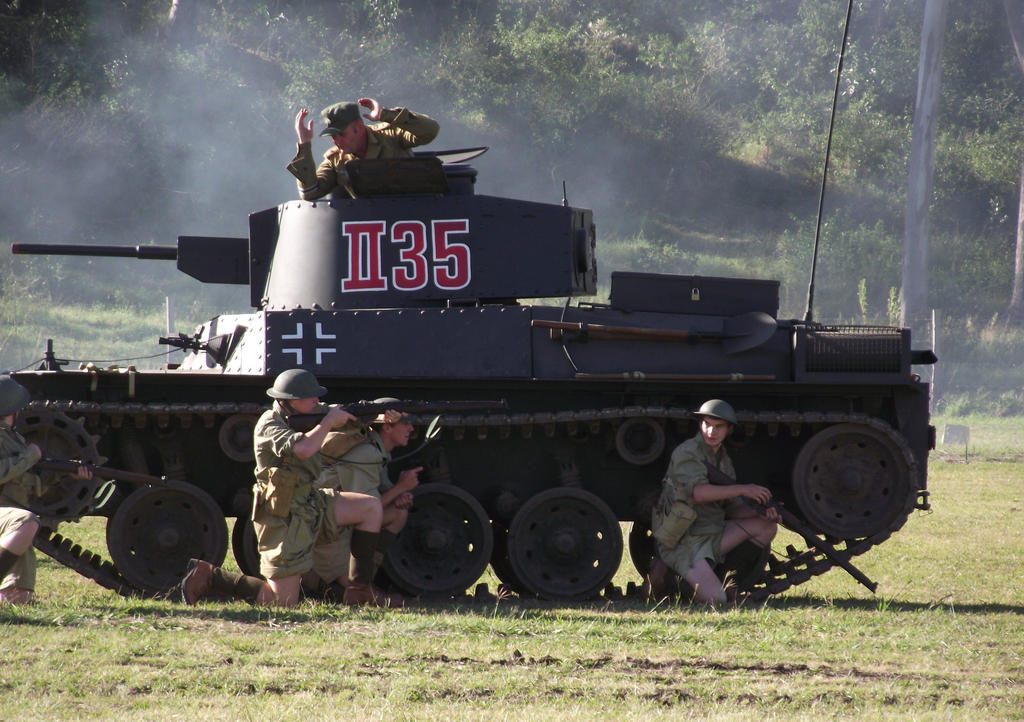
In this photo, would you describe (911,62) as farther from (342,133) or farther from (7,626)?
(7,626)

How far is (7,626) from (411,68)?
34.4 m

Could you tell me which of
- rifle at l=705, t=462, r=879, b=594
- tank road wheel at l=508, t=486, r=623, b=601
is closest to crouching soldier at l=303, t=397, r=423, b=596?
tank road wheel at l=508, t=486, r=623, b=601

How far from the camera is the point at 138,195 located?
3556 centimetres

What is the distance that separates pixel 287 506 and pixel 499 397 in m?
2.28

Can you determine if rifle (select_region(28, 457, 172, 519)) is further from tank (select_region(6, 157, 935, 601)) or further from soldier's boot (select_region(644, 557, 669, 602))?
soldier's boot (select_region(644, 557, 669, 602))

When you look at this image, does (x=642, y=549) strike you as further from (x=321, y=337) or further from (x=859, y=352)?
(x=321, y=337)

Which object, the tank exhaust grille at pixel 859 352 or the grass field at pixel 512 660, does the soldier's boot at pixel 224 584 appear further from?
the tank exhaust grille at pixel 859 352

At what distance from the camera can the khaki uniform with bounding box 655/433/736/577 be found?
33.0 feet

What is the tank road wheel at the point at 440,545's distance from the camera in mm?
10391

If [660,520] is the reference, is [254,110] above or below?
above

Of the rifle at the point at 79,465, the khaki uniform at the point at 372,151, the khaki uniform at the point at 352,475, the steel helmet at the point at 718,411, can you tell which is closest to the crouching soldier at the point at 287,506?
the khaki uniform at the point at 352,475

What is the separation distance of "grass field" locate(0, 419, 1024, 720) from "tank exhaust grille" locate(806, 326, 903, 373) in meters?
1.92

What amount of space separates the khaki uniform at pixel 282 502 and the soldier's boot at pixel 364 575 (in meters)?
0.52

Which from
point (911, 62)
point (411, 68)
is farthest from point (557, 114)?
point (911, 62)
